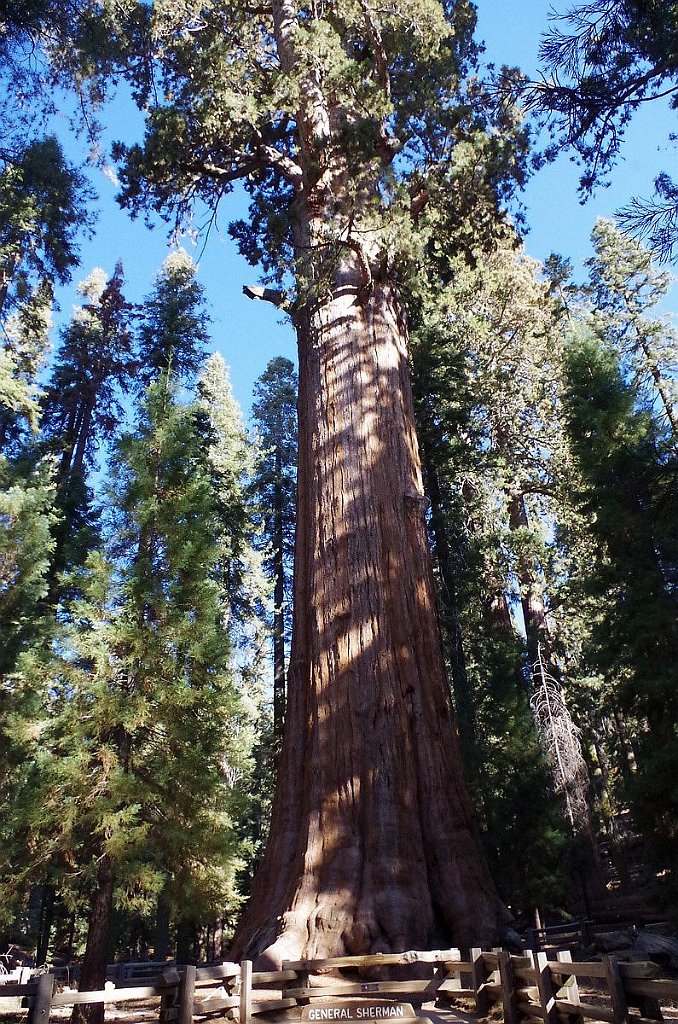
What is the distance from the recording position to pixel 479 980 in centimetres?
529

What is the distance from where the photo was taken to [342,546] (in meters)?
7.75

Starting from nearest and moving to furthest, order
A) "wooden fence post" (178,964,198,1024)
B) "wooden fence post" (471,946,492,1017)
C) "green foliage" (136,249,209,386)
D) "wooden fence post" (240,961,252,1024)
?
"wooden fence post" (178,964,198,1024) < "wooden fence post" (240,961,252,1024) < "wooden fence post" (471,946,492,1017) < "green foliage" (136,249,209,386)

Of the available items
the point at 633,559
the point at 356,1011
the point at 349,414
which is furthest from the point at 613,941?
the point at 349,414

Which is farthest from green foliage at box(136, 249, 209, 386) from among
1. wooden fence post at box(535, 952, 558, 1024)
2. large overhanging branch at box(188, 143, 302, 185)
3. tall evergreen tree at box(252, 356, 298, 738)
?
wooden fence post at box(535, 952, 558, 1024)

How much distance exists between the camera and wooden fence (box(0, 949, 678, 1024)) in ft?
15.0

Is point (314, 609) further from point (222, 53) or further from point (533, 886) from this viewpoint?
point (533, 886)

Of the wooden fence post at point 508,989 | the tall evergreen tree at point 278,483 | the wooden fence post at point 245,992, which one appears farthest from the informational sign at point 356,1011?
the tall evergreen tree at point 278,483

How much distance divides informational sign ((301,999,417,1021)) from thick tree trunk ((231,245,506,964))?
482 millimetres

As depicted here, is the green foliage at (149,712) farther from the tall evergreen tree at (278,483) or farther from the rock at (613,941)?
Result: the tall evergreen tree at (278,483)

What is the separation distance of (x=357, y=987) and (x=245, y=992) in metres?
0.81

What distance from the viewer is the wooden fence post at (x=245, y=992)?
5086 mm

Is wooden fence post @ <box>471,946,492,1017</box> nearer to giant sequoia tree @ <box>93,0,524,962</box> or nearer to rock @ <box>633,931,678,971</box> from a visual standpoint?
giant sequoia tree @ <box>93,0,524,962</box>

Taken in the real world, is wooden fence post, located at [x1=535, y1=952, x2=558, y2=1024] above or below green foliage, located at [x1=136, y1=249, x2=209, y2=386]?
below

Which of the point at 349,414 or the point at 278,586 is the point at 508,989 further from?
the point at 278,586
